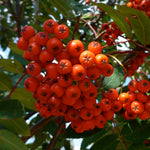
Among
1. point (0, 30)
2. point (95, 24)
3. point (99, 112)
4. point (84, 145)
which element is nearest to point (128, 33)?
point (99, 112)

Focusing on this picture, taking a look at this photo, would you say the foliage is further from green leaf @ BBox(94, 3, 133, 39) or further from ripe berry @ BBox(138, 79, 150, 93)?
ripe berry @ BBox(138, 79, 150, 93)

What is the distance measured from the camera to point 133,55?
2.11 m

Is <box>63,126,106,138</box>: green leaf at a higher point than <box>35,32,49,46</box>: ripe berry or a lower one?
lower

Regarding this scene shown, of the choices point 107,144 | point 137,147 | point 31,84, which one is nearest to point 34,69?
point 31,84

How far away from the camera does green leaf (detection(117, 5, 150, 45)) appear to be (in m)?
1.48

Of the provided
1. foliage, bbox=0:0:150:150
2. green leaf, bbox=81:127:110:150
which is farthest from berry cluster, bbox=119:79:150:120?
green leaf, bbox=81:127:110:150

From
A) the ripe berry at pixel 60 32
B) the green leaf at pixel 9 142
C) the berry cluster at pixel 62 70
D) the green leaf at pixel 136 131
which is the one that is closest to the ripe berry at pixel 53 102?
the berry cluster at pixel 62 70

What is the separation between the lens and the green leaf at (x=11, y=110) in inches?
54.4

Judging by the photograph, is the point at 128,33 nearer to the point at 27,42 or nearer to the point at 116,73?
the point at 116,73

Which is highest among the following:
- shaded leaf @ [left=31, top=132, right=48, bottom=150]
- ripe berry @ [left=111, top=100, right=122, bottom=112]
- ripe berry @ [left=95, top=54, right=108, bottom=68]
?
ripe berry @ [left=95, top=54, right=108, bottom=68]

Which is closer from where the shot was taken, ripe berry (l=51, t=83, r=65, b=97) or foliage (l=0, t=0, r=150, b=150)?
ripe berry (l=51, t=83, r=65, b=97)

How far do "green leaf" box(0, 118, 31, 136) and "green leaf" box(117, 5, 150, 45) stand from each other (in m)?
1.14

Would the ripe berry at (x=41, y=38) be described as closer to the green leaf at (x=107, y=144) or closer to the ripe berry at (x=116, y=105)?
the ripe berry at (x=116, y=105)

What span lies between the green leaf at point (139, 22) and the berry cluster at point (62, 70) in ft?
1.23
